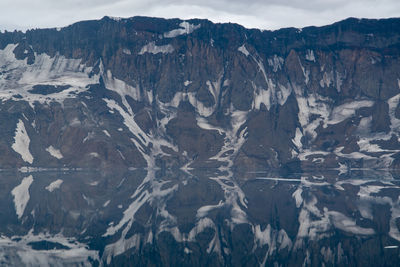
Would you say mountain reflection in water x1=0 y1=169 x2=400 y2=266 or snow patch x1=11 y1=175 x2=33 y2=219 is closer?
Answer: mountain reflection in water x1=0 y1=169 x2=400 y2=266

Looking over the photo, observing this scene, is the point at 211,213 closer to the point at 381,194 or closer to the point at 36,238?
the point at 36,238

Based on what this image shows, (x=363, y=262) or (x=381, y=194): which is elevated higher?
(x=363, y=262)

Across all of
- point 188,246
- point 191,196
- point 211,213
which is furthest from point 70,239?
point 191,196

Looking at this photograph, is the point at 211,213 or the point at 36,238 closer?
the point at 36,238

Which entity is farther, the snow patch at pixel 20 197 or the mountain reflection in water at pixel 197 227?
the snow patch at pixel 20 197

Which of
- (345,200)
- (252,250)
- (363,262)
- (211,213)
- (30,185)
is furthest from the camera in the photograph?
(30,185)

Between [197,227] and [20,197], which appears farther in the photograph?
[20,197]

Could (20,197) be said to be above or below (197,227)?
below

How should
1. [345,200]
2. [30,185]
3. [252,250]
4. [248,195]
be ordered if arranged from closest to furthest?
[252,250], [345,200], [248,195], [30,185]
